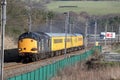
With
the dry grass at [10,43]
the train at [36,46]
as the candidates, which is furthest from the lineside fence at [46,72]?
the dry grass at [10,43]

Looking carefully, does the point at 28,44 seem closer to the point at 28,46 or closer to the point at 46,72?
the point at 28,46

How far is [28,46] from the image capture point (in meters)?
45.4

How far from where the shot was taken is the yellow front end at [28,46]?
149 ft

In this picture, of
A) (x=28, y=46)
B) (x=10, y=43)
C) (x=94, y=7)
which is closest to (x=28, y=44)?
(x=28, y=46)

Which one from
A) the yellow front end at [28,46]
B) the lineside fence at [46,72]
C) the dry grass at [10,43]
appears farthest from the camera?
the dry grass at [10,43]

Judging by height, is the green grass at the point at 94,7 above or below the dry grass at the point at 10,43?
above

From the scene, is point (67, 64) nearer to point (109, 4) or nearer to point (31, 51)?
point (31, 51)

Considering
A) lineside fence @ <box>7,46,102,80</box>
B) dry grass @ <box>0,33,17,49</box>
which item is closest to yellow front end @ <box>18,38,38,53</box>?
lineside fence @ <box>7,46,102,80</box>

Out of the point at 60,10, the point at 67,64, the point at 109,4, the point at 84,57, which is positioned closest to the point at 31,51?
the point at 67,64

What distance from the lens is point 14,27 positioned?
71.2m

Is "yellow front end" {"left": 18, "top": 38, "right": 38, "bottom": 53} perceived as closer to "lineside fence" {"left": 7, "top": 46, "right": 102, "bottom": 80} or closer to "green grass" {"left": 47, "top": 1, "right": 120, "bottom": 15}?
"lineside fence" {"left": 7, "top": 46, "right": 102, "bottom": 80}

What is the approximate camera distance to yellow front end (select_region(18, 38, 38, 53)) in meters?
45.4

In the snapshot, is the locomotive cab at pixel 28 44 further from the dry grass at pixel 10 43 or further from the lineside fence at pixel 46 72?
the dry grass at pixel 10 43

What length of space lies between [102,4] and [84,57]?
96728 mm
